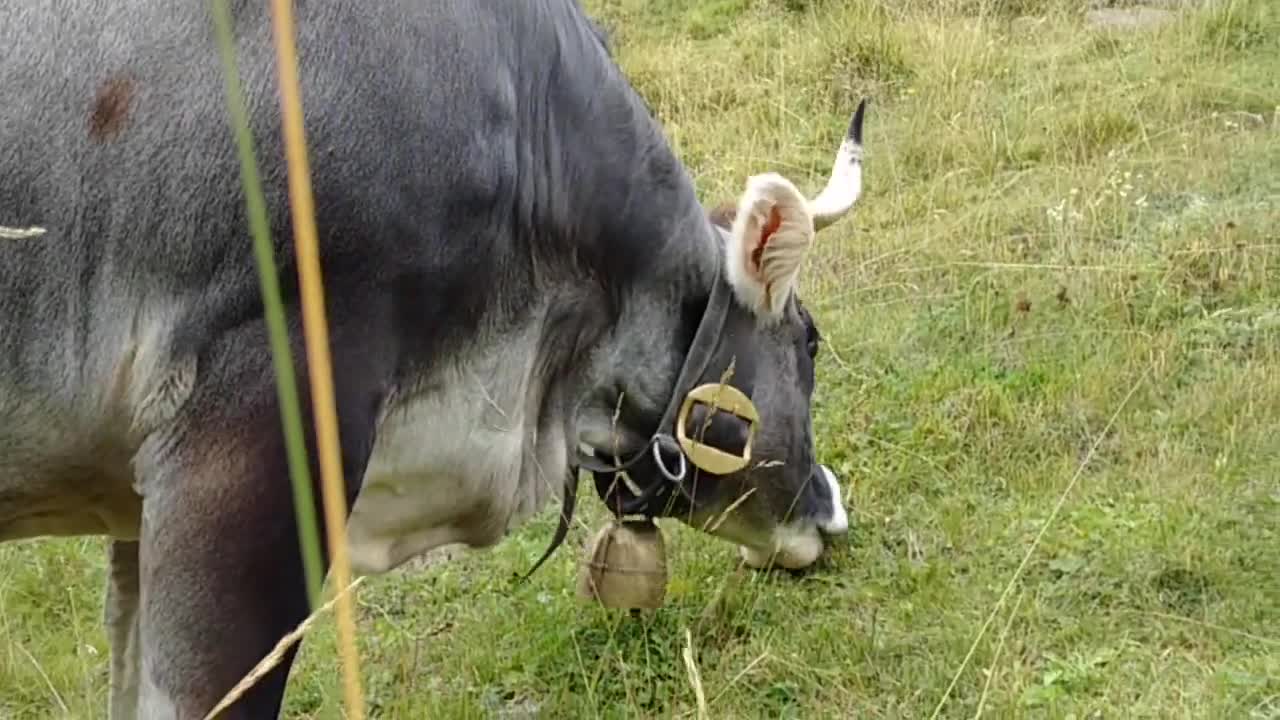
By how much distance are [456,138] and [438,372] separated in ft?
1.40

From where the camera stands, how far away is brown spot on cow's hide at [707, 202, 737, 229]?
3.75 meters

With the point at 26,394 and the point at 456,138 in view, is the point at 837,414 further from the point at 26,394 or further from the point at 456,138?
the point at 26,394

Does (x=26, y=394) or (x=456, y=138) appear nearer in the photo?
(x=26, y=394)

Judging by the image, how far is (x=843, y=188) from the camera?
382 cm

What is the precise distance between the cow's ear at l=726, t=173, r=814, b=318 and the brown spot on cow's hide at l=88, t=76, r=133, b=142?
1.31 metres

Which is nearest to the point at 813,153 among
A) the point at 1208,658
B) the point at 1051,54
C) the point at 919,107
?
the point at 919,107

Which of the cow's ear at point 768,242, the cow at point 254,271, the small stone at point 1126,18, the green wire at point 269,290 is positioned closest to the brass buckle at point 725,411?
the cow's ear at point 768,242

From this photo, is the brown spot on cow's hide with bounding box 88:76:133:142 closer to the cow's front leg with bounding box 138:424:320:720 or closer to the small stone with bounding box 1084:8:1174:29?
the cow's front leg with bounding box 138:424:320:720

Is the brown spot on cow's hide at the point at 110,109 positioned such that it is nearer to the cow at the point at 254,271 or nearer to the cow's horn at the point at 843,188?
the cow at the point at 254,271

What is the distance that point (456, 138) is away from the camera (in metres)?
2.61

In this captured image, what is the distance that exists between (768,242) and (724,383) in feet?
1.03

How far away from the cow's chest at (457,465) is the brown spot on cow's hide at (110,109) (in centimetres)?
64

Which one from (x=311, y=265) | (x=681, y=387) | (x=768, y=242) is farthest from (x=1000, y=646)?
(x=311, y=265)

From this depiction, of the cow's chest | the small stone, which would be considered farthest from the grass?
the small stone
